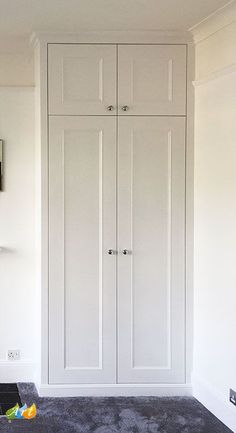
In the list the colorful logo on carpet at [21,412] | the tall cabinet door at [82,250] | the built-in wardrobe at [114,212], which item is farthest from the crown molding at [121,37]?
the colorful logo on carpet at [21,412]

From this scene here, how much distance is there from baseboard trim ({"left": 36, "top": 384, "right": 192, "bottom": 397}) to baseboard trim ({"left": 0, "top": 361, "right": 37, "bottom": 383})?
Result: 0.33 m

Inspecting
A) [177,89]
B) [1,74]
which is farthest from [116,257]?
[1,74]

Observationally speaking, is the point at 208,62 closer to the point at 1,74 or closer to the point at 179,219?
the point at 179,219

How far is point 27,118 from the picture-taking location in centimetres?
391

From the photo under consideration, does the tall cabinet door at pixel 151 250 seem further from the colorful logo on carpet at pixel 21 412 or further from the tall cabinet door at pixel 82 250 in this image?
the colorful logo on carpet at pixel 21 412

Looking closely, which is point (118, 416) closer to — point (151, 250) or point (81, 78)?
point (151, 250)

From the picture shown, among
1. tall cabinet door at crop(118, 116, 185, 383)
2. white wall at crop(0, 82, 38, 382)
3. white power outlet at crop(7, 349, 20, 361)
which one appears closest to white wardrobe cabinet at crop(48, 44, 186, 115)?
tall cabinet door at crop(118, 116, 185, 383)

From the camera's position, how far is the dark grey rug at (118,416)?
3.13 meters

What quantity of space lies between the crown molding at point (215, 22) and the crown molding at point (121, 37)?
0.07 meters

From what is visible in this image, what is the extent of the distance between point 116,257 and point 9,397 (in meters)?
1.14

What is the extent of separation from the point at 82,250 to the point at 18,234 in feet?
1.98

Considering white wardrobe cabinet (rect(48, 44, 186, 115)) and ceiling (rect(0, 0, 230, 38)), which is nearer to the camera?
ceiling (rect(0, 0, 230, 38))

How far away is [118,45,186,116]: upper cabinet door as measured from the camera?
3.51m

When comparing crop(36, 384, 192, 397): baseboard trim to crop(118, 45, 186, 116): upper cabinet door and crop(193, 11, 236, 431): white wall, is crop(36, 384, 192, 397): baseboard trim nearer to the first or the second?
crop(193, 11, 236, 431): white wall
